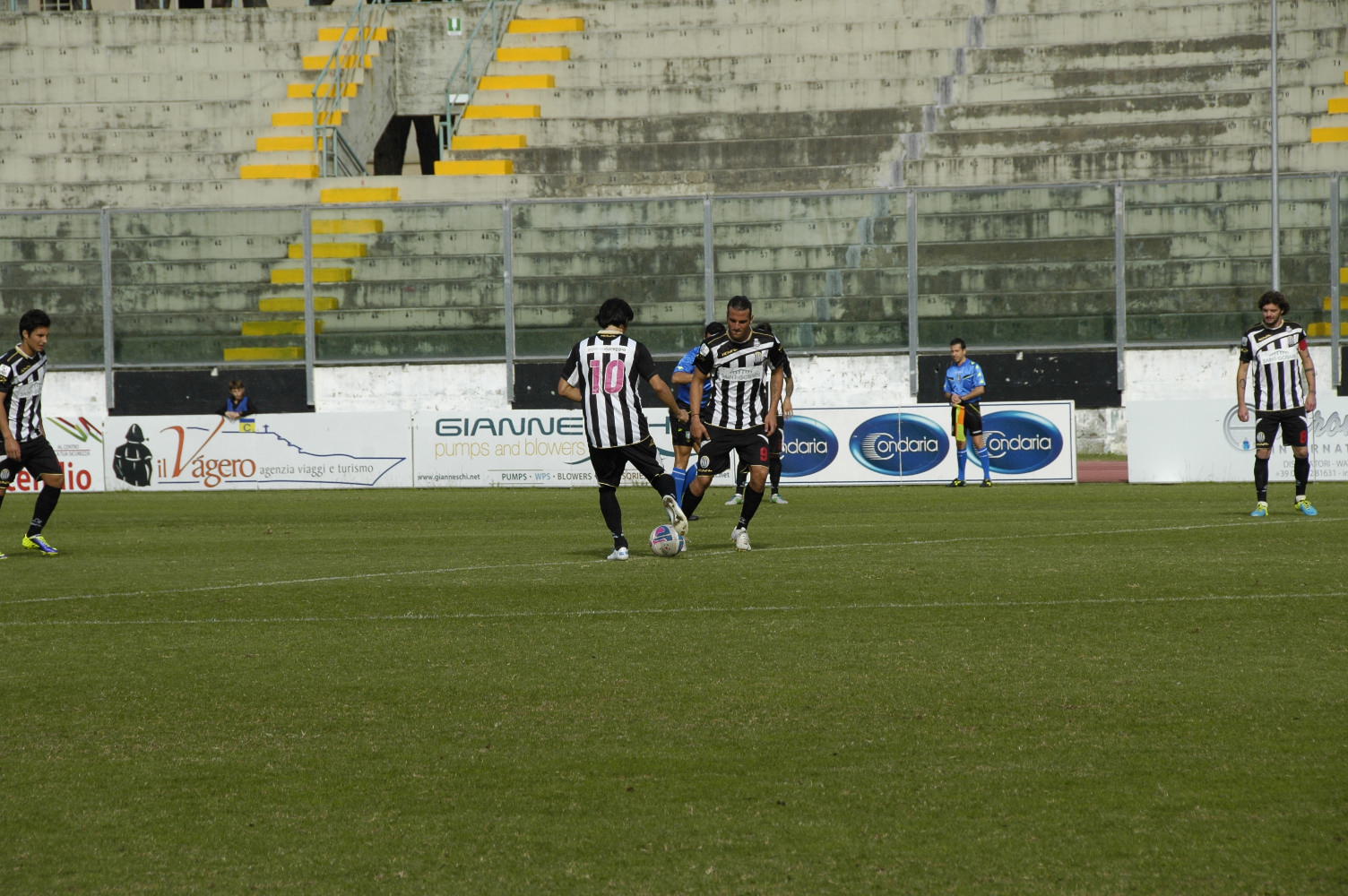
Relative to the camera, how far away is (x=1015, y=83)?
Answer: 32.1 meters

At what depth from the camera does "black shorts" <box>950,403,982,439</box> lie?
21.2 metres

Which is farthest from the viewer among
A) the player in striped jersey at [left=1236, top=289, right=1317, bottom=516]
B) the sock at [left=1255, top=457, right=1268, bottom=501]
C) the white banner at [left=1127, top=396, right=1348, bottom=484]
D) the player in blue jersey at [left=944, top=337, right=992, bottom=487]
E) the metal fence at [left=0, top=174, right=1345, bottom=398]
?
the metal fence at [left=0, top=174, right=1345, bottom=398]

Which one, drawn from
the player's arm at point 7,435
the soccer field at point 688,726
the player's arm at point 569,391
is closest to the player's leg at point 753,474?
the soccer field at point 688,726

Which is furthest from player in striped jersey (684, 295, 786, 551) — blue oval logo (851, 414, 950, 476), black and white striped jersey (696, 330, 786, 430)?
blue oval logo (851, 414, 950, 476)

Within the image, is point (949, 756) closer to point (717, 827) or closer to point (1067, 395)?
point (717, 827)

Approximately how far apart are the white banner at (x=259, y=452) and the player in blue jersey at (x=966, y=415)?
7.64 metres

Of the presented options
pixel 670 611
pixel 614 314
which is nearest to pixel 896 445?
pixel 614 314

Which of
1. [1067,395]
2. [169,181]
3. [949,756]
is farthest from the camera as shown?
[169,181]

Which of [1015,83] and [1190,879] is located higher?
[1015,83]

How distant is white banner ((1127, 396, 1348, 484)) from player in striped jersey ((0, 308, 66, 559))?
13.6 metres

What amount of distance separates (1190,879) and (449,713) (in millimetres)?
2932

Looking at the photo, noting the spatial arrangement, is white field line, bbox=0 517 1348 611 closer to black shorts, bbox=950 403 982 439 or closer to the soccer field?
the soccer field

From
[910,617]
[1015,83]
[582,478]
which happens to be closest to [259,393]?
[582,478]

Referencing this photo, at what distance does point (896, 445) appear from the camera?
21.6 metres
